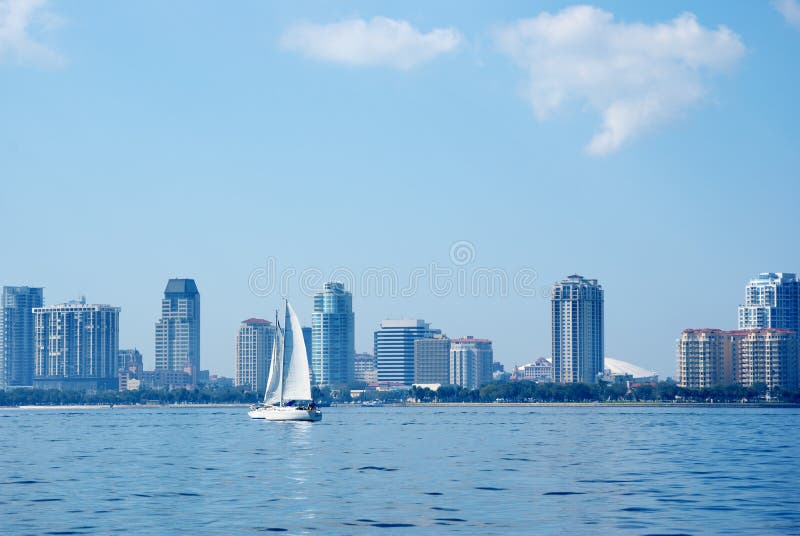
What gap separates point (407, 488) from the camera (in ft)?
207

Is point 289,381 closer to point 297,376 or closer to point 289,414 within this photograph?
point 297,376

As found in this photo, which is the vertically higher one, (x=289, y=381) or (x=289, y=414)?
(x=289, y=381)

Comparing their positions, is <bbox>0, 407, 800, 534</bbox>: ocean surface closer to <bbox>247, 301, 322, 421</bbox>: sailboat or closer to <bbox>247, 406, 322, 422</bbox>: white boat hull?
<bbox>247, 301, 322, 421</bbox>: sailboat

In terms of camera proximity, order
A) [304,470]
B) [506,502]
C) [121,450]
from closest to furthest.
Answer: [506,502], [304,470], [121,450]

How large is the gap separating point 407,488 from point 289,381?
339 ft

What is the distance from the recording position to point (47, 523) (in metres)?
49.4

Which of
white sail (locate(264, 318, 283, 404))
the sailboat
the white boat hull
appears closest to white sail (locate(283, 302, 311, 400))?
the sailboat

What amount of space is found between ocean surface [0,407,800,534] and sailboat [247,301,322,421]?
160ft

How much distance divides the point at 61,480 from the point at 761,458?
154 feet

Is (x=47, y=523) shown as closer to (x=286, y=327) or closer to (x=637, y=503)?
(x=637, y=503)

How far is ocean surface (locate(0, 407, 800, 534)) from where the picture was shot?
4875 cm

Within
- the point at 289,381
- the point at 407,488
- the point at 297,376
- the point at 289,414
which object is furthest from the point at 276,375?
the point at 407,488

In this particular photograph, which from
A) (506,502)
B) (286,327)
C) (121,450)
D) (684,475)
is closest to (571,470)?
(684,475)

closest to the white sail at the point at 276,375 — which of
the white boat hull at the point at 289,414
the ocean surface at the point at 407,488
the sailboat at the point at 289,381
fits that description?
the sailboat at the point at 289,381
